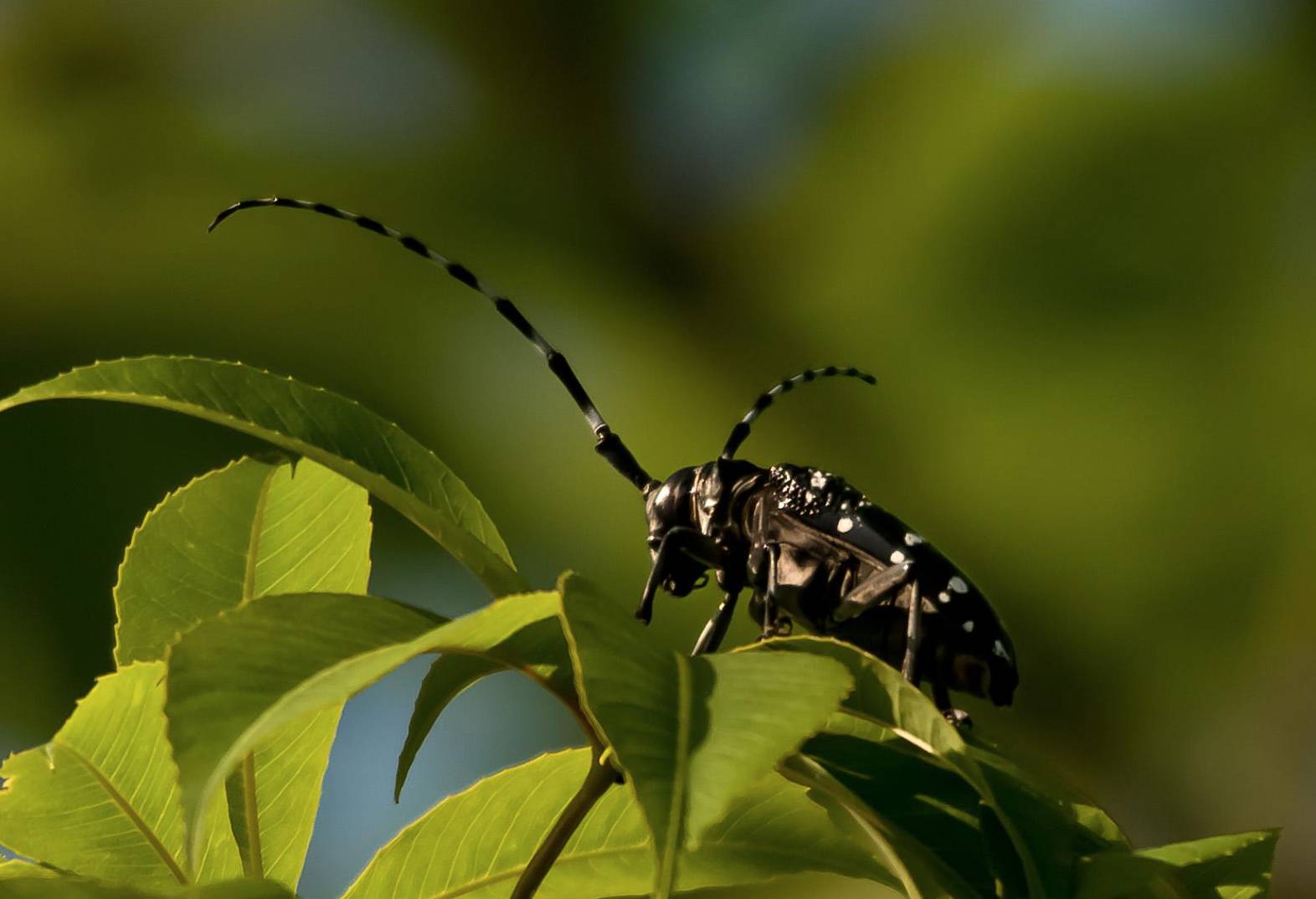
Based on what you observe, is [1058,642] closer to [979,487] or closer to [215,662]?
[979,487]

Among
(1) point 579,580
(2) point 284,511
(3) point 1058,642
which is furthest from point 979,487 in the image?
(1) point 579,580

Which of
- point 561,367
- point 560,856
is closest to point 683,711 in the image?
point 560,856

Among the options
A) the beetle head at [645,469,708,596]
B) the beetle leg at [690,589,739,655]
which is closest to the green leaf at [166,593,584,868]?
the beetle leg at [690,589,739,655]

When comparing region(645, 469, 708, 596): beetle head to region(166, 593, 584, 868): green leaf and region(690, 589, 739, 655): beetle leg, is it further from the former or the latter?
region(166, 593, 584, 868): green leaf

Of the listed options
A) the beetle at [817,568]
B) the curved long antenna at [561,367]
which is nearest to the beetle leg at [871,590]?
the beetle at [817,568]

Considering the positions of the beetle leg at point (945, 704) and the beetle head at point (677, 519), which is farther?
the beetle head at point (677, 519)

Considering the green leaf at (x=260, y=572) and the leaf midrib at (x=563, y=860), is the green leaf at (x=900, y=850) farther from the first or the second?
the green leaf at (x=260, y=572)
